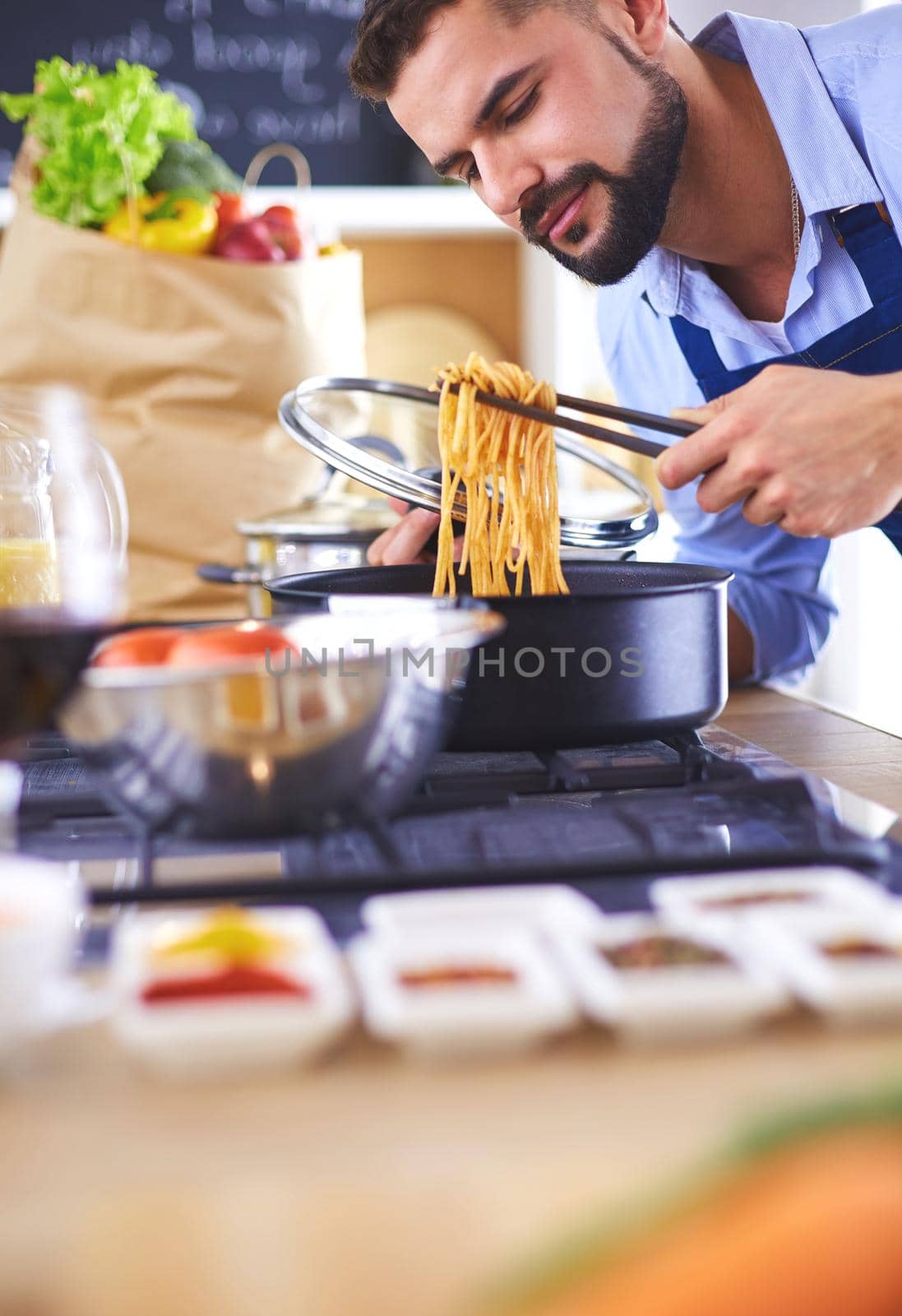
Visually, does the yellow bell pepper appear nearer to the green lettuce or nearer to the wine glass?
the green lettuce

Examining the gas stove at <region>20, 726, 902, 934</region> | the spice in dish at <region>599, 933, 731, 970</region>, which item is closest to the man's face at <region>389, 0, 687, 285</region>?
the gas stove at <region>20, 726, 902, 934</region>

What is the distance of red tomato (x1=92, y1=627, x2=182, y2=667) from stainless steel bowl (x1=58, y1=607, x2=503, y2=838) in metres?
0.02

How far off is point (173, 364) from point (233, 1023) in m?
1.26

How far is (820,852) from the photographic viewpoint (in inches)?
20.6

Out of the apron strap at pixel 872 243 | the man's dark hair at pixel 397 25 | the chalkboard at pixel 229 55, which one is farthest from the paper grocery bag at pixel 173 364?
the chalkboard at pixel 229 55

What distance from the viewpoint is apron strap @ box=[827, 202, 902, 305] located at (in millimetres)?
1323

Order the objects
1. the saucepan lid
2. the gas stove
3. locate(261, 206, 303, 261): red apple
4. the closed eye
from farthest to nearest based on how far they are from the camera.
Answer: locate(261, 206, 303, 261): red apple → the closed eye → the saucepan lid → the gas stove

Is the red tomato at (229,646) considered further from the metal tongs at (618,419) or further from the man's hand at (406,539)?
the man's hand at (406,539)

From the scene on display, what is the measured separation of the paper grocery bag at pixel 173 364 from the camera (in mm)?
1493

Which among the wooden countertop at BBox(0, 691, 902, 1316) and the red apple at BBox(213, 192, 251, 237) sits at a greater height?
the red apple at BBox(213, 192, 251, 237)

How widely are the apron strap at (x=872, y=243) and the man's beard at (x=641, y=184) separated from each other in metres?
0.19

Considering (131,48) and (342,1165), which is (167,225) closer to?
(342,1165)

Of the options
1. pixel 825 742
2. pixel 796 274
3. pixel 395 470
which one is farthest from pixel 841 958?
pixel 796 274

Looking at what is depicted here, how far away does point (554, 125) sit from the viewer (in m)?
1.33
